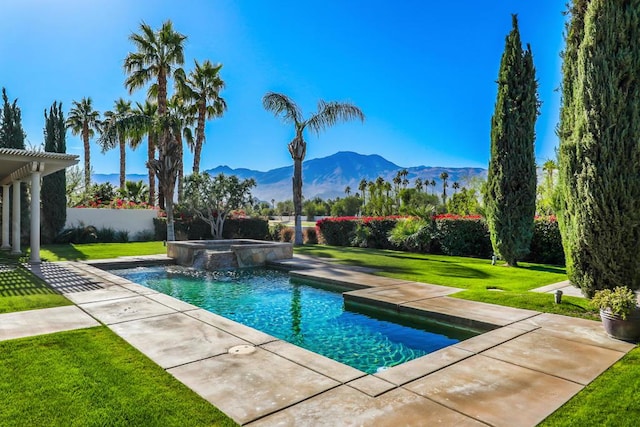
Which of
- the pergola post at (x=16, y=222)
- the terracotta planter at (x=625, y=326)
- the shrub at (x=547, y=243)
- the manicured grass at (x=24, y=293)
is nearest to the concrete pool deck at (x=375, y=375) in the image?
the terracotta planter at (x=625, y=326)

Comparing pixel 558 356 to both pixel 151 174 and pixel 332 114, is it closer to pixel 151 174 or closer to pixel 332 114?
pixel 332 114

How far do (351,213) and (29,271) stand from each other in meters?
73.8

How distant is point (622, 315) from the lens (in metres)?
4.74

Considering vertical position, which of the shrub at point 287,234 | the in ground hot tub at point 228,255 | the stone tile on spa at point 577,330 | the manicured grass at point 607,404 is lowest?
the manicured grass at point 607,404

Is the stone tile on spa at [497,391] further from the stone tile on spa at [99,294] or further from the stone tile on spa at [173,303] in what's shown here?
the stone tile on spa at [99,294]

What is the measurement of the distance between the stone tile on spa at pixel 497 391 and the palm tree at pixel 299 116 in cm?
1717

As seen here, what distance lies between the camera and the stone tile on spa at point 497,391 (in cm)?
306

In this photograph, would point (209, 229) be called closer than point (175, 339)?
No

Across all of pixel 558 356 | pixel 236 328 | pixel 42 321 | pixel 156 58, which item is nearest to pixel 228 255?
pixel 42 321

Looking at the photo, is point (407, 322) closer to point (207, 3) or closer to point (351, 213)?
point (207, 3)

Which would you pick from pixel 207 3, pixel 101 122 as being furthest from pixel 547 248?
pixel 101 122

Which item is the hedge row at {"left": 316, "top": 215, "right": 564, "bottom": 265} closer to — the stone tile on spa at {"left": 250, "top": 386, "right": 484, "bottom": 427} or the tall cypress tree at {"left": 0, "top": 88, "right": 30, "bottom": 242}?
the stone tile on spa at {"left": 250, "top": 386, "right": 484, "bottom": 427}

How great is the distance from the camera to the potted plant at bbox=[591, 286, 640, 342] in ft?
15.5

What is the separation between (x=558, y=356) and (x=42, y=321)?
6450 millimetres
